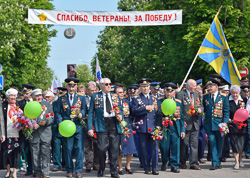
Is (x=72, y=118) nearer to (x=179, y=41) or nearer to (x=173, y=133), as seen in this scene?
(x=173, y=133)

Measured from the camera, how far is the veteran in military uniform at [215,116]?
471 inches

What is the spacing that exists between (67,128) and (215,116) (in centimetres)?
406

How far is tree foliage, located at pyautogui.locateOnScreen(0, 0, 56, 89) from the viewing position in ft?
94.2

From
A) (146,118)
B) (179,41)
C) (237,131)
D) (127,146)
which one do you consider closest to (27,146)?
(127,146)

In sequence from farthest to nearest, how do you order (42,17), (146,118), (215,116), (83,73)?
1. (83,73)
2. (42,17)
3. (215,116)
4. (146,118)

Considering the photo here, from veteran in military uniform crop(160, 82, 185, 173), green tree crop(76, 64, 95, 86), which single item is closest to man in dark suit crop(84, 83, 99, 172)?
veteran in military uniform crop(160, 82, 185, 173)

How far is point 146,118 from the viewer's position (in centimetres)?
1145

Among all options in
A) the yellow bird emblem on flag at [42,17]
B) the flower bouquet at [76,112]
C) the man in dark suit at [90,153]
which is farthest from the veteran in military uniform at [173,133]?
the yellow bird emblem on flag at [42,17]

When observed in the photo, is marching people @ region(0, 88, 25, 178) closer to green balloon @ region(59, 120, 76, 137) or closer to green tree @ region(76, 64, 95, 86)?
green balloon @ region(59, 120, 76, 137)

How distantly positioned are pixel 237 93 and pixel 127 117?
10.3 feet

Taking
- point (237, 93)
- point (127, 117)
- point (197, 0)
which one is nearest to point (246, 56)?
point (197, 0)

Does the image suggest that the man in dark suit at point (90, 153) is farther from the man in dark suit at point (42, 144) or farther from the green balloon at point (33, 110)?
the green balloon at point (33, 110)

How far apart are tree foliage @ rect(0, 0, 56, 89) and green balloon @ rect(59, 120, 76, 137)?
62.3ft

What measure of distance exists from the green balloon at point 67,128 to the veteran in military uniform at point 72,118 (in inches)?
15.0
